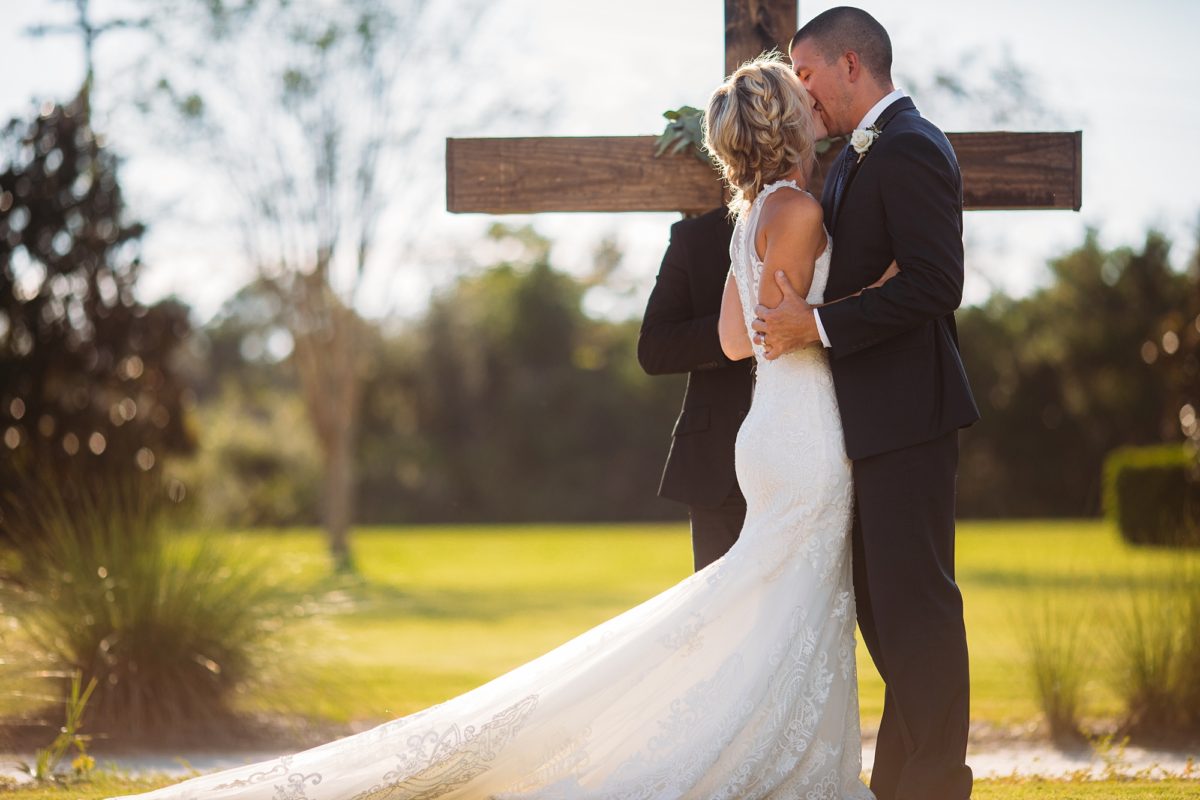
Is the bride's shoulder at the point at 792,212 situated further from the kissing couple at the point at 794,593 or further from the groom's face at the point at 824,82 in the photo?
the groom's face at the point at 824,82

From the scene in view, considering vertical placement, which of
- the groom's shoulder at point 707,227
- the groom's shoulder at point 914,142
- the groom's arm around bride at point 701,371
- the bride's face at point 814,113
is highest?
the bride's face at point 814,113

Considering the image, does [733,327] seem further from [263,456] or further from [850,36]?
[263,456]

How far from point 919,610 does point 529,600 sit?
11.1m

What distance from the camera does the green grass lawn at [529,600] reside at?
6469 mm

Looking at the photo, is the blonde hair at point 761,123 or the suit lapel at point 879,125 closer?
the blonde hair at point 761,123

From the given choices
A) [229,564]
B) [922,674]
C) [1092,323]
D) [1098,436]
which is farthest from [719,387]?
[1092,323]

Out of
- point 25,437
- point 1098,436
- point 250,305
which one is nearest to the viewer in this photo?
point 25,437

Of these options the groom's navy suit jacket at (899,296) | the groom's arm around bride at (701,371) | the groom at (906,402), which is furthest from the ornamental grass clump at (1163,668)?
the groom's navy suit jacket at (899,296)

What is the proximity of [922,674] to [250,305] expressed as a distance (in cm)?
6086

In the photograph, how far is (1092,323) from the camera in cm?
3381

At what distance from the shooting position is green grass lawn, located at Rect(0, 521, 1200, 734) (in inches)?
255

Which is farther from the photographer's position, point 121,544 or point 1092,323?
point 1092,323

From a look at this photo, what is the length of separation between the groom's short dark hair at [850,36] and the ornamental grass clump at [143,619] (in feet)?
13.1

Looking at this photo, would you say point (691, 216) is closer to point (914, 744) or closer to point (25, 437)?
point (914, 744)
